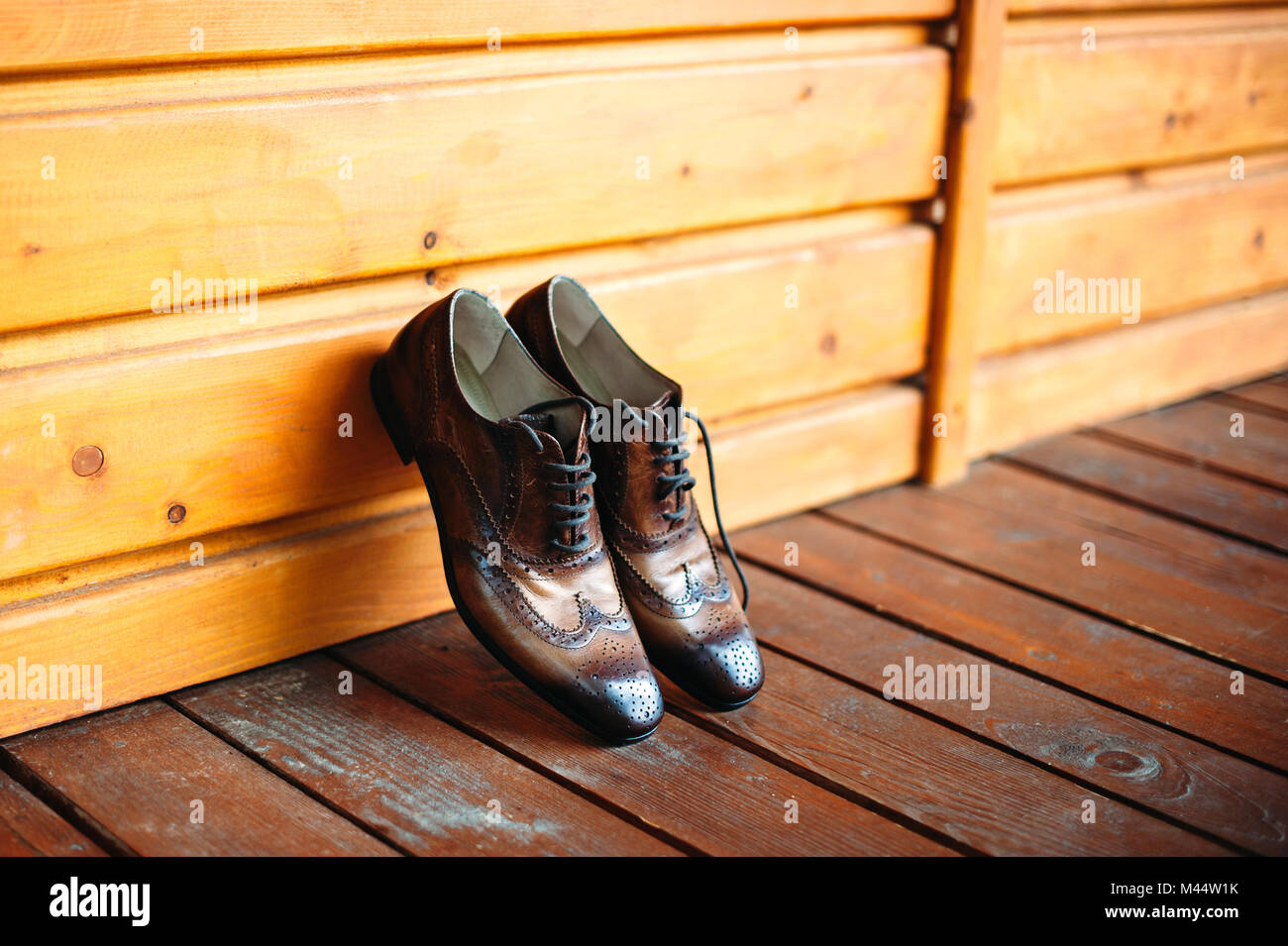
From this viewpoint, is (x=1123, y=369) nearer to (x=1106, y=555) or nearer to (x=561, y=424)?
(x=1106, y=555)

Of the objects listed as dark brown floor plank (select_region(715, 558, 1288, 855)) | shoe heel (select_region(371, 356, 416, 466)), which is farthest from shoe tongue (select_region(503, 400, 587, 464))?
dark brown floor plank (select_region(715, 558, 1288, 855))

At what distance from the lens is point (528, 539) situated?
4.43ft

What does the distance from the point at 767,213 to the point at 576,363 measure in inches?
15.0

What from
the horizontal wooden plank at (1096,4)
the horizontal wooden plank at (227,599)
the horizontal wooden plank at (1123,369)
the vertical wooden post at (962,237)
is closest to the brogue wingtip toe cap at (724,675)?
the horizontal wooden plank at (227,599)

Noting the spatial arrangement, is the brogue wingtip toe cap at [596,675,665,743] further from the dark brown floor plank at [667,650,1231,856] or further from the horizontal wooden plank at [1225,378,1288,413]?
the horizontal wooden plank at [1225,378,1288,413]

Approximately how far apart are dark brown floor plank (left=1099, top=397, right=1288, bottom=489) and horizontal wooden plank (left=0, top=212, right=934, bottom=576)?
656 millimetres

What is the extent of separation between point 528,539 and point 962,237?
0.90 m

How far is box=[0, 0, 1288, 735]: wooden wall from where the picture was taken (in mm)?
1255

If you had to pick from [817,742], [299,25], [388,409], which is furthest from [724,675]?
[299,25]

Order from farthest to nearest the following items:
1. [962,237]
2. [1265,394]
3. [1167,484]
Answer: [1265,394] < [1167,484] < [962,237]

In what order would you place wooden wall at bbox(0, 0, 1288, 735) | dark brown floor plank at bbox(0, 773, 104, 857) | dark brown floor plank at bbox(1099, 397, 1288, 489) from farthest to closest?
dark brown floor plank at bbox(1099, 397, 1288, 489) < wooden wall at bbox(0, 0, 1288, 735) < dark brown floor plank at bbox(0, 773, 104, 857)

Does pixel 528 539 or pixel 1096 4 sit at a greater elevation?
pixel 1096 4

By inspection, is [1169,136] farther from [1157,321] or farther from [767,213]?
A: [767,213]
